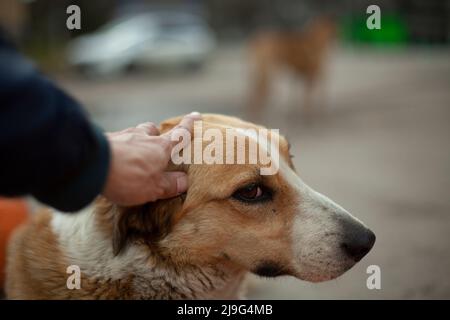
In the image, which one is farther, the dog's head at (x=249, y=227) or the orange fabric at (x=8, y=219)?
the orange fabric at (x=8, y=219)

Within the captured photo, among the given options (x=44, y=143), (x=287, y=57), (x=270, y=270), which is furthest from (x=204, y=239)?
(x=287, y=57)

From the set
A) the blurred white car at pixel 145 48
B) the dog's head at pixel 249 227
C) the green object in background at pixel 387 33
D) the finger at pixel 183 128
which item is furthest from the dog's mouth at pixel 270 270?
the green object in background at pixel 387 33

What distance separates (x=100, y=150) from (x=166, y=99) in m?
12.8

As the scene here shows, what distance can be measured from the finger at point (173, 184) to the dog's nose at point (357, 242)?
0.71 m

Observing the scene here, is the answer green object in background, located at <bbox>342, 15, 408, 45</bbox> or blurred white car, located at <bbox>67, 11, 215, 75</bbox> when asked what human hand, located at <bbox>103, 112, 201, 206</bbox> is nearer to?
blurred white car, located at <bbox>67, 11, 215, 75</bbox>

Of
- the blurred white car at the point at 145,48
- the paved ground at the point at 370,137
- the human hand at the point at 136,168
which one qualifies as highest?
the blurred white car at the point at 145,48

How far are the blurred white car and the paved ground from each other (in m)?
0.90

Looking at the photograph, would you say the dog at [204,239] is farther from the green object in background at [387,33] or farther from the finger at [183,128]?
the green object in background at [387,33]

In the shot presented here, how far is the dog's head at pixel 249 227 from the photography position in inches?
83.1

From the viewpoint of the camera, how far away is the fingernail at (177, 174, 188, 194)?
6.86ft

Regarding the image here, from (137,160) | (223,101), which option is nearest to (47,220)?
(137,160)

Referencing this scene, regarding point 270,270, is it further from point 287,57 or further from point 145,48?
point 145,48

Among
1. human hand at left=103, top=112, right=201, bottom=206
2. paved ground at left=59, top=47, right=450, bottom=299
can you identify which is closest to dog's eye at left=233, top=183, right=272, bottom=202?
human hand at left=103, top=112, right=201, bottom=206

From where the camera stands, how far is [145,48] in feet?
68.5
